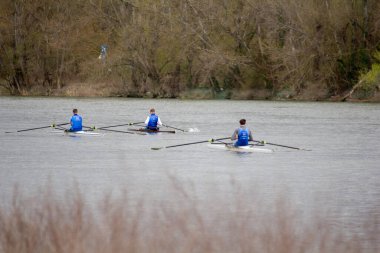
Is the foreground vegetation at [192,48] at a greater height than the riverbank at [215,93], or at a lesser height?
greater

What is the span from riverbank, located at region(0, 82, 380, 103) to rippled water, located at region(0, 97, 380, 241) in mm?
17879

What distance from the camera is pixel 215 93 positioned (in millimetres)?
83438

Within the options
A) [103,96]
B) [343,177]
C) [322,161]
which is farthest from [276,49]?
[343,177]

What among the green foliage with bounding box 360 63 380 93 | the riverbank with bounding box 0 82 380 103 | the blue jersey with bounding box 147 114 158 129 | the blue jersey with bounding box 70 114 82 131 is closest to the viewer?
the blue jersey with bounding box 70 114 82 131

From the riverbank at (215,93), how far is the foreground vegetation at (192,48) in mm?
95

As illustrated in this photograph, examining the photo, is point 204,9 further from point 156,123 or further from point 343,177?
point 343,177

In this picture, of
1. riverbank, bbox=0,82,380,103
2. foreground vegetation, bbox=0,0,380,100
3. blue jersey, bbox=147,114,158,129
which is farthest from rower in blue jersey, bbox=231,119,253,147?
riverbank, bbox=0,82,380,103

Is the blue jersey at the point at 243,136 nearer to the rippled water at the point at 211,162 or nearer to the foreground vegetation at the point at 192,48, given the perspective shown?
the rippled water at the point at 211,162

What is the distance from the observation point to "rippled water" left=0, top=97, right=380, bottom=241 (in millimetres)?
20656

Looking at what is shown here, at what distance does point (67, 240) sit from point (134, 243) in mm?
656

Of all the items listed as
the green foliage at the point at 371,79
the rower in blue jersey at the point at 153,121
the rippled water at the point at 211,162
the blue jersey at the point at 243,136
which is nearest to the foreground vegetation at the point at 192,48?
the green foliage at the point at 371,79

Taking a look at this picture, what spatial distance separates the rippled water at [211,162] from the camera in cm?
2066

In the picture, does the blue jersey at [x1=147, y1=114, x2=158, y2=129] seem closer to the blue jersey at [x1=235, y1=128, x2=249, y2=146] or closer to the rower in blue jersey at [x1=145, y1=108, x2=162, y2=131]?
the rower in blue jersey at [x1=145, y1=108, x2=162, y2=131]

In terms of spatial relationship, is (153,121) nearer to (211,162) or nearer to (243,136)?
(243,136)
